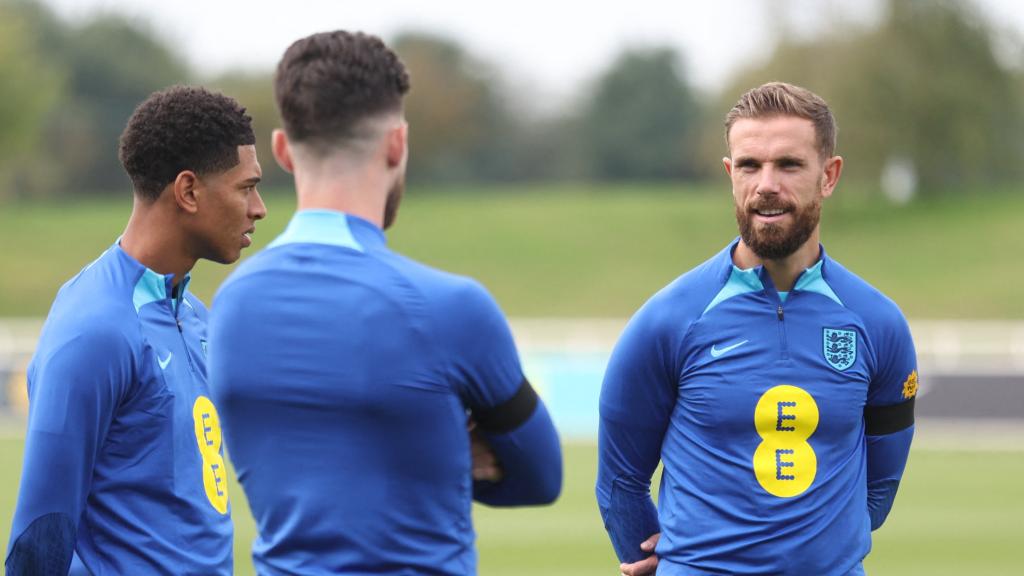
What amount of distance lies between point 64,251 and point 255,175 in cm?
3712

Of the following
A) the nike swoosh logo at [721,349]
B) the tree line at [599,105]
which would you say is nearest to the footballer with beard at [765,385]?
the nike swoosh logo at [721,349]

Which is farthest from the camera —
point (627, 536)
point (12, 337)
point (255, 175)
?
point (12, 337)

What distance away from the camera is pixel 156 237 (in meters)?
3.72

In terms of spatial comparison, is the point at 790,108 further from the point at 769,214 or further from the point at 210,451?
the point at 210,451

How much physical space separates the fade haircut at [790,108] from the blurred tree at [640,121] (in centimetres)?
5887

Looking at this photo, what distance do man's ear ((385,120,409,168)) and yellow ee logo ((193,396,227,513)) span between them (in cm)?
116

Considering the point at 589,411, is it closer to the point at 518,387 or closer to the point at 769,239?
the point at 769,239

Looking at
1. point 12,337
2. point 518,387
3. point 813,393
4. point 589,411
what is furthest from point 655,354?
point 12,337

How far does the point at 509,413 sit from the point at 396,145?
0.58 m

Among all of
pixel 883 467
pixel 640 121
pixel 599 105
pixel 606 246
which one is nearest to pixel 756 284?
pixel 883 467

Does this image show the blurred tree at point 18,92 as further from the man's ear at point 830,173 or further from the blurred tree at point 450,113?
the man's ear at point 830,173

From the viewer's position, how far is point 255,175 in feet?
12.4

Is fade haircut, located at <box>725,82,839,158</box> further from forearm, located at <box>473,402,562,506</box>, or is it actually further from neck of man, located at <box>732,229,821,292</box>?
forearm, located at <box>473,402,562,506</box>

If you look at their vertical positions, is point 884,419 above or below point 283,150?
below
